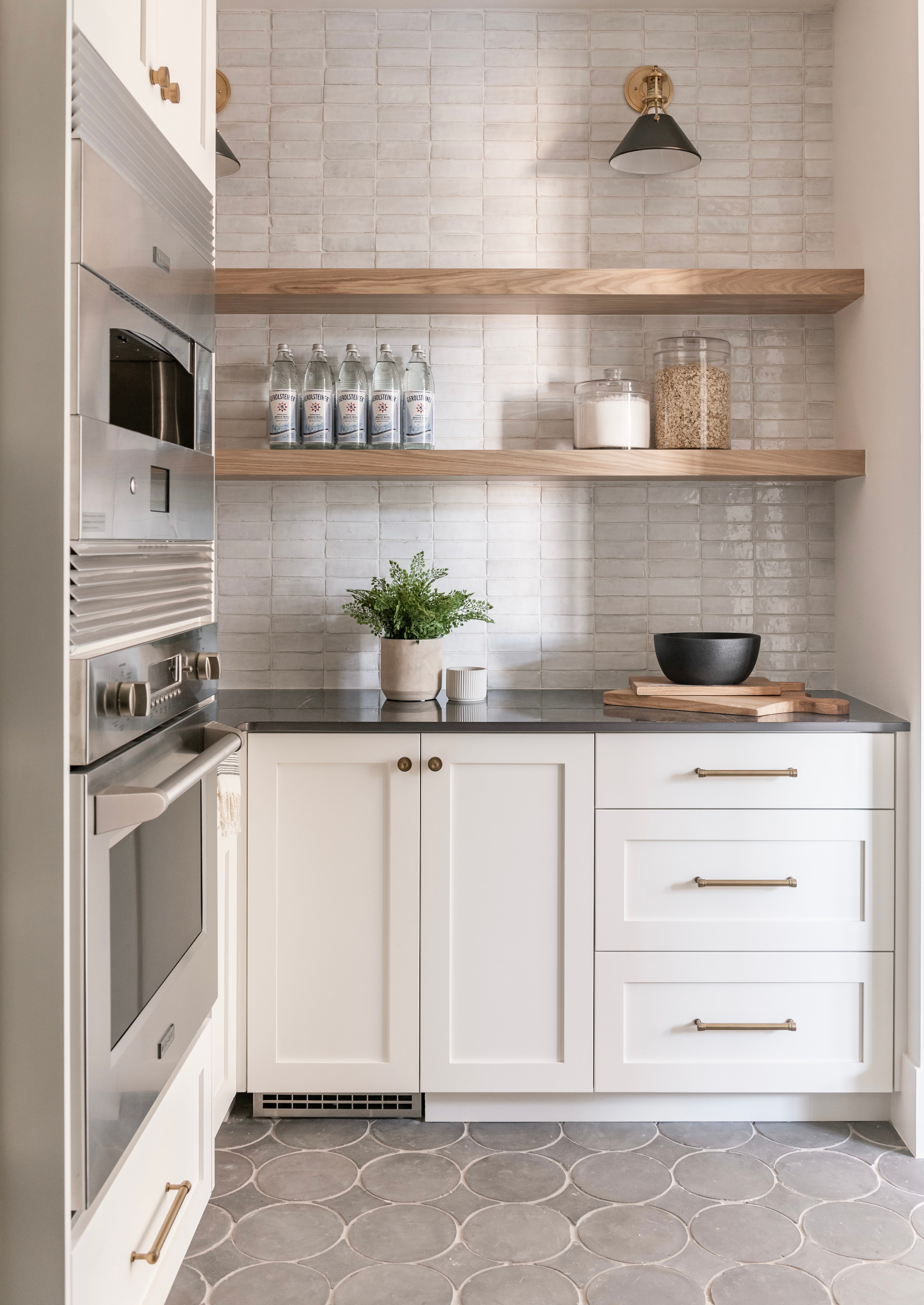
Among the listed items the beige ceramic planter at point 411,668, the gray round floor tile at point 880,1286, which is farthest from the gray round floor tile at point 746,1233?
the beige ceramic planter at point 411,668

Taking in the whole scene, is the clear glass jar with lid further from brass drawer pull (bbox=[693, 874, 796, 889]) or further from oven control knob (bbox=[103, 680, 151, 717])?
oven control knob (bbox=[103, 680, 151, 717])

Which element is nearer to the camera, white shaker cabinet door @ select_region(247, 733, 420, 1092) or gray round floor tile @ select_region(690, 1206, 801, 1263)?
gray round floor tile @ select_region(690, 1206, 801, 1263)

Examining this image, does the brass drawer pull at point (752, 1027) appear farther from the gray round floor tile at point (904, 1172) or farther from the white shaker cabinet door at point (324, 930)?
the white shaker cabinet door at point (324, 930)

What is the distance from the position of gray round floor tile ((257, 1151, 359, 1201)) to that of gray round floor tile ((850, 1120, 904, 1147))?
3.53ft

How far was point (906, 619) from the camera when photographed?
7.31ft

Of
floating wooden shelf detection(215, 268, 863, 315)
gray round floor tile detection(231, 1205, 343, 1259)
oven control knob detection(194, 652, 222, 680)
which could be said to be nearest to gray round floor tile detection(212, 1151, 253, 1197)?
gray round floor tile detection(231, 1205, 343, 1259)

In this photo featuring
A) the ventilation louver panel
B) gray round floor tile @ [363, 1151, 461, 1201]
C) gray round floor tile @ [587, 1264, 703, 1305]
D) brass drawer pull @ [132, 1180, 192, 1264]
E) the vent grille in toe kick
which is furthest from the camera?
the vent grille in toe kick

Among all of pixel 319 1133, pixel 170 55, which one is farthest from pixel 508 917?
pixel 170 55

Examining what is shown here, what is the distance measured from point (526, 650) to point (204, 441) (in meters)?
1.32

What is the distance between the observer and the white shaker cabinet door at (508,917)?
217 cm

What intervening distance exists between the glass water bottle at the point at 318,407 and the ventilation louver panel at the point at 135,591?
971 mm

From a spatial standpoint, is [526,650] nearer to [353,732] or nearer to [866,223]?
[353,732]

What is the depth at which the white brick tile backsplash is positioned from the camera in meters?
2.68

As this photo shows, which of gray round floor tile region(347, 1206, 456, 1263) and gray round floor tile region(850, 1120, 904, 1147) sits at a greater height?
gray round floor tile region(347, 1206, 456, 1263)
